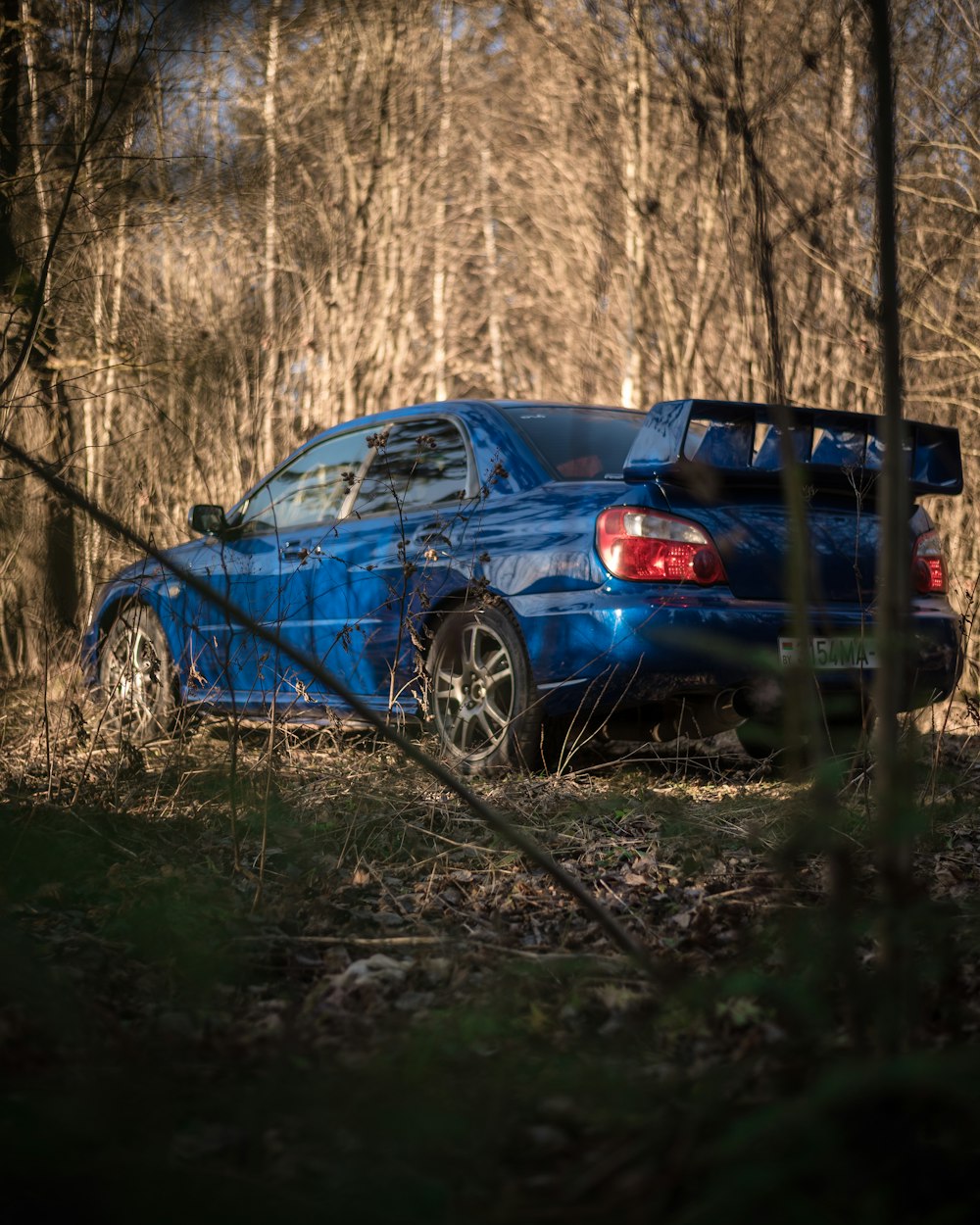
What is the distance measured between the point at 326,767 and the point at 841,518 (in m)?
2.15

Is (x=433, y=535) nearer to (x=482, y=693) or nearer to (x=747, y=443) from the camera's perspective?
(x=482, y=693)

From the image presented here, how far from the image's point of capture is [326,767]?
14.0 feet

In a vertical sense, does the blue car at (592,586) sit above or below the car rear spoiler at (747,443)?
below

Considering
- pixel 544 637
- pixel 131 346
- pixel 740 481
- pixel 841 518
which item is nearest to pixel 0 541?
pixel 131 346

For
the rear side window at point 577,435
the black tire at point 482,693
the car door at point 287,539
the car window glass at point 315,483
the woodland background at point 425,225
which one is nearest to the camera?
the woodland background at point 425,225

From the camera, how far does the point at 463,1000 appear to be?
2504 mm

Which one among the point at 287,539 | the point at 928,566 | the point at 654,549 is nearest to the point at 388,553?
the point at 287,539

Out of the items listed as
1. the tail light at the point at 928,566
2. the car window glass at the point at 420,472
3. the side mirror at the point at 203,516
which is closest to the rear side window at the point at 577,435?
the car window glass at the point at 420,472

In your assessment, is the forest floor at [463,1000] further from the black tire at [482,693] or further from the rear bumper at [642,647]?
the rear bumper at [642,647]

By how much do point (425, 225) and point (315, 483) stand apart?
8286mm

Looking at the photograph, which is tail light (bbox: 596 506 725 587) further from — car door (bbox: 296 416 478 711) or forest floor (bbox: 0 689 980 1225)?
forest floor (bbox: 0 689 980 1225)

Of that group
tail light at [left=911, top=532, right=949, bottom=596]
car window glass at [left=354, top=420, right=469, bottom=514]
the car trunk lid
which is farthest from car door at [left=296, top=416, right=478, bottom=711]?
tail light at [left=911, top=532, right=949, bottom=596]

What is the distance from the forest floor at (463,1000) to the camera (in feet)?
4.88

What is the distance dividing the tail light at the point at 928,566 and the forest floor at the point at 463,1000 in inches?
35.5
